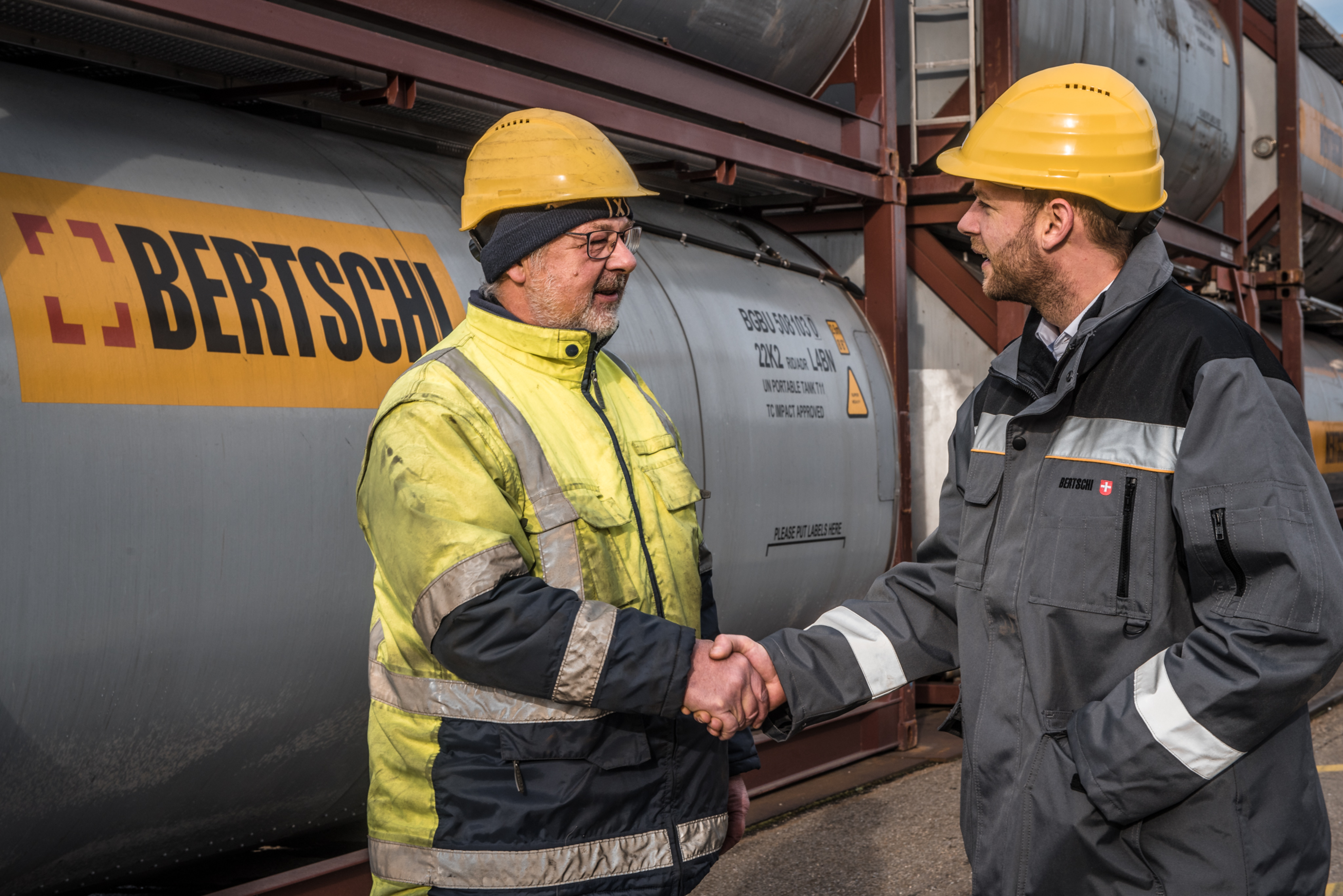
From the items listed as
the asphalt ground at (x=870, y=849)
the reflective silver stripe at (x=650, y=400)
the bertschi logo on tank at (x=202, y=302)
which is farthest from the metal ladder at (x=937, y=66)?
the reflective silver stripe at (x=650, y=400)

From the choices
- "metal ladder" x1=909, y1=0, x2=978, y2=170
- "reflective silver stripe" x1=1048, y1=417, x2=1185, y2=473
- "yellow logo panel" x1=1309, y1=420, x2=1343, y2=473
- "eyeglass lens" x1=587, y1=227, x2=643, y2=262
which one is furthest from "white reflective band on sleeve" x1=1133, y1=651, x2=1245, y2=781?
"yellow logo panel" x1=1309, y1=420, x2=1343, y2=473

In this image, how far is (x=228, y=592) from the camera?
2.72 metres

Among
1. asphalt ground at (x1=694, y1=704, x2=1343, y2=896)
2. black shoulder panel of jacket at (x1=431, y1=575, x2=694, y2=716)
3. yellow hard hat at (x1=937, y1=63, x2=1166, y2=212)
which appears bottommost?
asphalt ground at (x1=694, y1=704, x2=1343, y2=896)

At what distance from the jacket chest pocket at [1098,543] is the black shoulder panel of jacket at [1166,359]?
10 centimetres

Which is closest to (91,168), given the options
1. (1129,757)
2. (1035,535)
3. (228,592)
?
(228,592)

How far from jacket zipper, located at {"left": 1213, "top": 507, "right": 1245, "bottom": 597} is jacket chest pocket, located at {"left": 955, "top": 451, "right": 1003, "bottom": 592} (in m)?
0.38

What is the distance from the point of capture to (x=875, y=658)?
7.77ft

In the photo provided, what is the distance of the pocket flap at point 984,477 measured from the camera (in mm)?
2006

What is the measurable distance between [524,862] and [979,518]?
0.97 meters

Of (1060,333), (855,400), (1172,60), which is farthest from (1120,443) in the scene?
(1172,60)

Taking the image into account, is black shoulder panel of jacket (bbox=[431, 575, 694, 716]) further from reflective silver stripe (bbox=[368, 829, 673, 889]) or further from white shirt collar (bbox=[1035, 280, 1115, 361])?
white shirt collar (bbox=[1035, 280, 1115, 361])

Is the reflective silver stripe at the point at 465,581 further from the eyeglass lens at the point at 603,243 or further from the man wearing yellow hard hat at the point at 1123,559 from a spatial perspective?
the eyeglass lens at the point at 603,243

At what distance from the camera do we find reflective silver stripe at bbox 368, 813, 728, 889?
1972mm

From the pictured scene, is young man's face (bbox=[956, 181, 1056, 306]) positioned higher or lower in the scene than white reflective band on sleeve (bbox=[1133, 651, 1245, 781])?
higher
